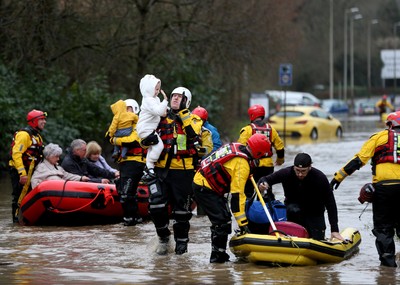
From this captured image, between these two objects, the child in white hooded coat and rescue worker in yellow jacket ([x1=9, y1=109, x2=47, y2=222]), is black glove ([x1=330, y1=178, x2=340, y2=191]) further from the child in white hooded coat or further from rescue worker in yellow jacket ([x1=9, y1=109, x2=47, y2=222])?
rescue worker in yellow jacket ([x1=9, y1=109, x2=47, y2=222])

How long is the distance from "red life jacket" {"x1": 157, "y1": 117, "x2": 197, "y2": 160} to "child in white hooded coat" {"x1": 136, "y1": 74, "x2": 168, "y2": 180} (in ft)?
0.24

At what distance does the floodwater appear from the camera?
10914 millimetres

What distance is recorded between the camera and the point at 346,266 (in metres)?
11.9

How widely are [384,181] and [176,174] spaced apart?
96.0 inches

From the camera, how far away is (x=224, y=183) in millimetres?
11898

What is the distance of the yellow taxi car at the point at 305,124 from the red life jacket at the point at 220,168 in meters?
31.2

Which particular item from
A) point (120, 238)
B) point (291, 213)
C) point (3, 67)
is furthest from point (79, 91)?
→ point (291, 213)

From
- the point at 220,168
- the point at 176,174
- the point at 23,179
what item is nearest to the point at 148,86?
the point at 176,174

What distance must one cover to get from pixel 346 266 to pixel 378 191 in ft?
2.90

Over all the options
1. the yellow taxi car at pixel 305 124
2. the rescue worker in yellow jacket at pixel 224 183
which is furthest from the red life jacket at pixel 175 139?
the yellow taxi car at pixel 305 124

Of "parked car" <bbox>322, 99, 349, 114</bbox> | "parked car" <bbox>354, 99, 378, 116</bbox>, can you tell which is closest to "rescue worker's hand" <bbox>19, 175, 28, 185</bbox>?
"parked car" <bbox>322, 99, 349, 114</bbox>

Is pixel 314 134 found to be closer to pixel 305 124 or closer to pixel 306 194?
pixel 305 124

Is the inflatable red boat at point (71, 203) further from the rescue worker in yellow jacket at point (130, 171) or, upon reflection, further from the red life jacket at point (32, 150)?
the red life jacket at point (32, 150)

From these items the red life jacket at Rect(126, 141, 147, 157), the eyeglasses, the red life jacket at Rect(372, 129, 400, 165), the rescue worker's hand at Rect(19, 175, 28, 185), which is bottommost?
the rescue worker's hand at Rect(19, 175, 28, 185)
